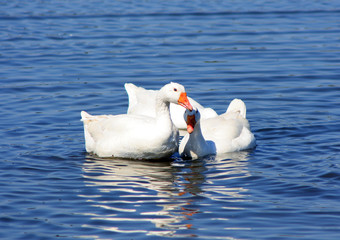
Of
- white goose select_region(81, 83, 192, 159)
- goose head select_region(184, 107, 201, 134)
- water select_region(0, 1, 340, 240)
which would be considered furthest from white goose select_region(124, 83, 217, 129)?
goose head select_region(184, 107, 201, 134)

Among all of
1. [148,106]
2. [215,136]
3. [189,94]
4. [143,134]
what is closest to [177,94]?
[143,134]

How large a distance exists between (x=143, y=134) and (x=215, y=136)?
154 centimetres

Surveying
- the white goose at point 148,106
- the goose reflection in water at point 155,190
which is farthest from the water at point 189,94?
the white goose at point 148,106

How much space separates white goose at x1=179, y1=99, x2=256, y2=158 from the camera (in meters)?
11.2

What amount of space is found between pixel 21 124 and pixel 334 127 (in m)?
6.30

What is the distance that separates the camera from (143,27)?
21.8m

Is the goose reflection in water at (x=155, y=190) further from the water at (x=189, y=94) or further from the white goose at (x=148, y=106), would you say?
the white goose at (x=148, y=106)

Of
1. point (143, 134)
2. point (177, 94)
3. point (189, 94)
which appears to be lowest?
point (143, 134)

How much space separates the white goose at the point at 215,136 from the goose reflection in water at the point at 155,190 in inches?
7.8

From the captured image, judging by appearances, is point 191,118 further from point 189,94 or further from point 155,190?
point 189,94

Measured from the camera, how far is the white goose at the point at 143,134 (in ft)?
35.6

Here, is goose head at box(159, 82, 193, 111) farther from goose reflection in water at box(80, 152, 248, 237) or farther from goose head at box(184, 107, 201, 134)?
goose reflection in water at box(80, 152, 248, 237)

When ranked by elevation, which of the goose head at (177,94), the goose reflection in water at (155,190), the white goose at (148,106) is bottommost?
the goose reflection in water at (155,190)

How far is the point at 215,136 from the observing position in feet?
38.5
